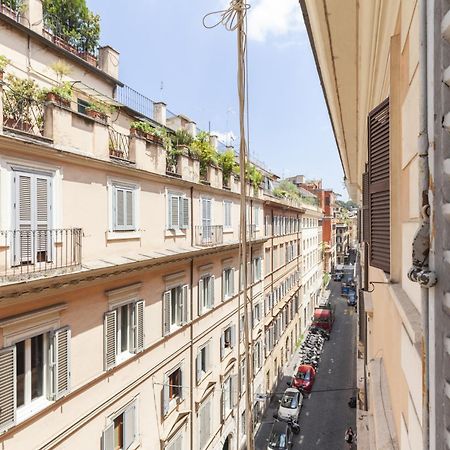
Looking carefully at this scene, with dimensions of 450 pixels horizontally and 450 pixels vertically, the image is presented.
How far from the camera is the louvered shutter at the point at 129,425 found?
31.3 ft

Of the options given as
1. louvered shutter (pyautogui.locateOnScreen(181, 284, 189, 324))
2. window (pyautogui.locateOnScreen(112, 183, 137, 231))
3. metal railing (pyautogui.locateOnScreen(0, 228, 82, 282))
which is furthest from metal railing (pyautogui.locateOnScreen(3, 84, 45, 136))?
louvered shutter (pyautogui.locateOnScreen(181, 284, 189, 324))

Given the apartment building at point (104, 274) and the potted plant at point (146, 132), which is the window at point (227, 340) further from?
the potted plant at point (146, 132)

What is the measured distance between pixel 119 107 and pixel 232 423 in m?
14.1

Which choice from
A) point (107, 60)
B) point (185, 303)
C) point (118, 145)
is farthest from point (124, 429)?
point (107, 60)

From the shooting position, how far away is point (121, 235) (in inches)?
382

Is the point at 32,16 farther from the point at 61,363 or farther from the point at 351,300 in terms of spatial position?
the point at 351,300

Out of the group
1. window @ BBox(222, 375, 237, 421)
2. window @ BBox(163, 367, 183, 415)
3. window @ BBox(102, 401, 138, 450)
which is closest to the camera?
window @ BBox(102, 401, 138, 450)

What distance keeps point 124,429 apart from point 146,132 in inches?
319

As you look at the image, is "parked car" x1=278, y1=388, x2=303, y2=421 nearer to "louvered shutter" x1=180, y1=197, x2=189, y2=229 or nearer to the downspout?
"louvered shutter" x1=180, y1=197, x2=189, y2=229

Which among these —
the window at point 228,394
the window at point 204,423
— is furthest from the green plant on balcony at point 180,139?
the window at point 228,394

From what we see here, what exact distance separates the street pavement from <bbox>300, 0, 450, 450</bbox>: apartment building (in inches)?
541

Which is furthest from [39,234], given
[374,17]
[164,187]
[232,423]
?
[232,423]

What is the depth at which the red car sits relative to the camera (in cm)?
2355

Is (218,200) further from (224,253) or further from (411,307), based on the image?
(411,307)
